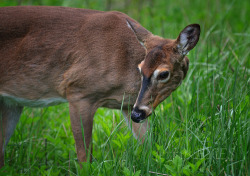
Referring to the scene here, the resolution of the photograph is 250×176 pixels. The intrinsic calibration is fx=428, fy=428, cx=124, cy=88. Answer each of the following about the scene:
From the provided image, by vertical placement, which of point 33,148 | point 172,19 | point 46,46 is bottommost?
point 33,148

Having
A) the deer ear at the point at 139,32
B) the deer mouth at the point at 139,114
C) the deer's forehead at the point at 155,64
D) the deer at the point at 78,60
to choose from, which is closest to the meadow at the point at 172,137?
the deer mouth at the point at 139,114

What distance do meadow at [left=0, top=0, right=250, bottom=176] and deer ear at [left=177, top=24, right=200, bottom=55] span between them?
0.45 metres

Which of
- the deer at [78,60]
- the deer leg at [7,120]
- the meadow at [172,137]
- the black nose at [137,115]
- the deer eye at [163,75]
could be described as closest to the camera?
the meadow at [172,137]

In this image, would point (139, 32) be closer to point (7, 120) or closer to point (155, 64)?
point (155, 64)

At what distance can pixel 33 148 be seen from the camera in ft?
15.5

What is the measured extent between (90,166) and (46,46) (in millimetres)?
1433

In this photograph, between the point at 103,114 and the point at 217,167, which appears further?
the point at 103,114

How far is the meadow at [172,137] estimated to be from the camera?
3.40 metres

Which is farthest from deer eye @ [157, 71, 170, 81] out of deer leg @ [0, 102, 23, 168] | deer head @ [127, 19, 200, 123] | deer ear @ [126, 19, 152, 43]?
deer leg @ [0, 102, 23, 168]

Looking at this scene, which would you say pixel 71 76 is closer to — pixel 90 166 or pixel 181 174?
pixel 90 166

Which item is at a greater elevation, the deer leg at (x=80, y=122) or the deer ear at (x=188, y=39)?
the deer ear at (x=188, y=39)

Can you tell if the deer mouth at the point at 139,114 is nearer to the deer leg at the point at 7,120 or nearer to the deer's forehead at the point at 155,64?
the deer's forehead at the point at 155,64

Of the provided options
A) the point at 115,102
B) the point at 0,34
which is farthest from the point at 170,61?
the point at 0,34

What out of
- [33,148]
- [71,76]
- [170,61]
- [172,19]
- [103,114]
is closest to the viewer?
[170,61]
